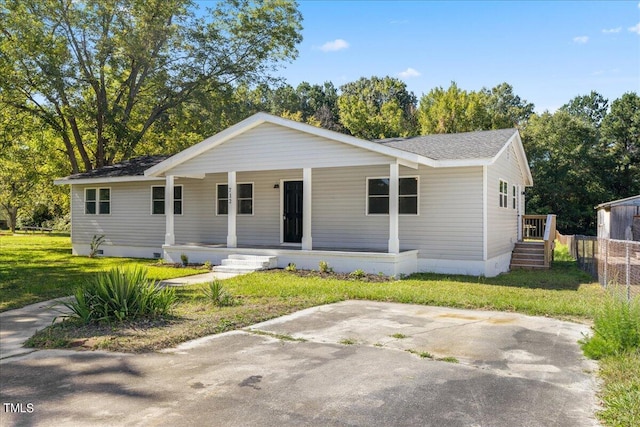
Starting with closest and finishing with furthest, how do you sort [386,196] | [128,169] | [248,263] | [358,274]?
1. [358,274]
2. [248,263]
3. [386,196]
4. [128,169]

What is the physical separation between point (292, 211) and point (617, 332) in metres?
11.0

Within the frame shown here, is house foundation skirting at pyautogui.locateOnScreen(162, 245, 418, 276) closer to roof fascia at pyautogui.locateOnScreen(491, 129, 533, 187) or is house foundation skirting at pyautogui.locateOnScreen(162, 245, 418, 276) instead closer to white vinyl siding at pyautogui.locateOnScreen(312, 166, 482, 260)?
white vinyl siding at pyautogui.locateOnScreen(312, 166, 482, 260)

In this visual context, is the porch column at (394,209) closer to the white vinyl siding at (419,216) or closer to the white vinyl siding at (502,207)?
the white vinyl siding at (419,216)

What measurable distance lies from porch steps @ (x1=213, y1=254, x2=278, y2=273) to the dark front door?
199 cm

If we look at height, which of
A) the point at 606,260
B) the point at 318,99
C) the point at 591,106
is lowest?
the point at 606,260

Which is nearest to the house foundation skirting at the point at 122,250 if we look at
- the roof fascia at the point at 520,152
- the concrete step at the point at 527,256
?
the concrete step at the point at 527,256

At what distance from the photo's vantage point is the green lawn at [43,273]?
9438mm

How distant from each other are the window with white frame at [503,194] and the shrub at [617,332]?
926 centimetres

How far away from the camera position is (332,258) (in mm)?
12555

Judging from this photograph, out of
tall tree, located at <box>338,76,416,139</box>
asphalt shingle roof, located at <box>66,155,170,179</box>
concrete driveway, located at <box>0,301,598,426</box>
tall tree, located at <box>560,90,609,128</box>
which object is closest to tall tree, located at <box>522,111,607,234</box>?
tall tree, located at <box>338,76,416,139</box>

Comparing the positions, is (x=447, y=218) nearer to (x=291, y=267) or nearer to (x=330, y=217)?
(x=330, y=217)

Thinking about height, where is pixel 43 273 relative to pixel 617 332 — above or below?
below

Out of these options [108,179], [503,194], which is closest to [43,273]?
[108,179]

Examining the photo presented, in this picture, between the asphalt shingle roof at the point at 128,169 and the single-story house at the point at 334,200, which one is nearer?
the single-story house at the point at 334,200
